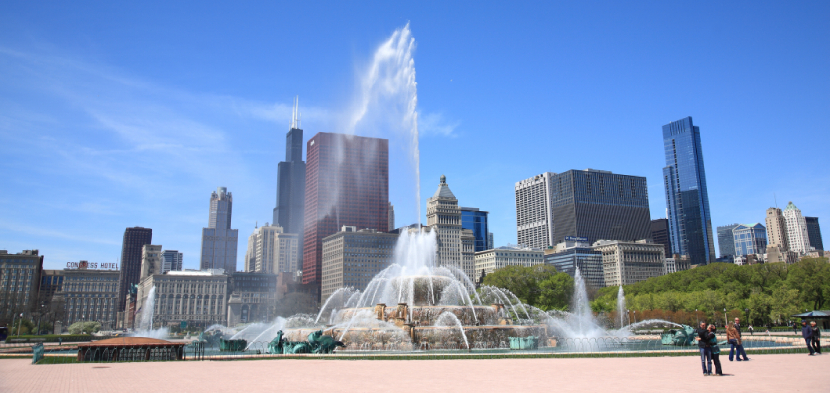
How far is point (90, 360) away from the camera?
28.0 meters

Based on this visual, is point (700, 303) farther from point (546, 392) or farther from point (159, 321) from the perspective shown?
point (159, 321)

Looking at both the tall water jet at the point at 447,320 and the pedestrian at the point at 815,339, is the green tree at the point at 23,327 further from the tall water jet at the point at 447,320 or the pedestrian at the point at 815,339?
the pedestrian at the point at 815,339

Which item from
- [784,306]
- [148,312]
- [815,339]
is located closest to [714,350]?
[815,339]

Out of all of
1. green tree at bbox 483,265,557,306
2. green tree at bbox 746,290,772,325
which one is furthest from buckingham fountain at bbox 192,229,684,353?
green tree at bbox 483,265,557,306

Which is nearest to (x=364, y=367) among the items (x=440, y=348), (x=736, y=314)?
(x=440, y=348)

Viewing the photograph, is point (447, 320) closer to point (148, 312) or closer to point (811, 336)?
point (811, 336)

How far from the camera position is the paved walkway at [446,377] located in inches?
595

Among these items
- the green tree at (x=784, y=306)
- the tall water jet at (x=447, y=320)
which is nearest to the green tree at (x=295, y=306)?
the green tree at (x=784, y=306)

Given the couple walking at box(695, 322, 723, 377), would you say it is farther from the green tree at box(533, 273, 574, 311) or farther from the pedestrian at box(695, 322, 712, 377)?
the green tree at box(533, 273, 574, 311)

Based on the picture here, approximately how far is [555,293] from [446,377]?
249ft

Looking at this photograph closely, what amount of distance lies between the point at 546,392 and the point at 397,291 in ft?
104

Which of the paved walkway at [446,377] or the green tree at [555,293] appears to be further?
the green tree at [555,293]

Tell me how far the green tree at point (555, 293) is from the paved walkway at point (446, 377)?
66.3 m

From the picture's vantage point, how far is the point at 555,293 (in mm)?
90250
